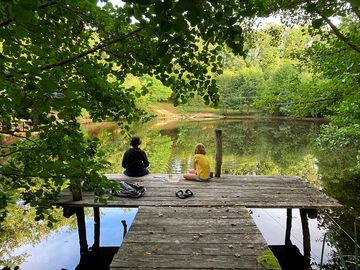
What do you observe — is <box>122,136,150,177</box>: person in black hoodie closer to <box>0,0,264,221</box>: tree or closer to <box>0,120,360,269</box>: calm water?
<box>0,120,360,269</box>: calm water

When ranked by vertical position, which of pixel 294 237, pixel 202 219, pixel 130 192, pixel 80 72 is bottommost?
pixel 294 237

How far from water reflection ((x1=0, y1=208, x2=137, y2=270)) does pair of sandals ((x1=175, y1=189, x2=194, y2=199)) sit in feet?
8.73

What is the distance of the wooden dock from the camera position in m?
4.50

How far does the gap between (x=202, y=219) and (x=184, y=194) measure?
1.41 meters

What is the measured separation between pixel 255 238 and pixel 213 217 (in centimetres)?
117

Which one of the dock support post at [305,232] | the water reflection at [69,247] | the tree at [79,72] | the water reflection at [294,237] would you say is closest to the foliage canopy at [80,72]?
the tree at [79,72]

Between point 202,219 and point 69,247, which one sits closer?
point 202,219

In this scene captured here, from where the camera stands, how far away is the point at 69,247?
8.95 m

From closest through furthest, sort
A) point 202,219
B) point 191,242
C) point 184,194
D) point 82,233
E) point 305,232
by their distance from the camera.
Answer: point 191,242, point 202,219, point 184,194, point 305,232, point 82,233

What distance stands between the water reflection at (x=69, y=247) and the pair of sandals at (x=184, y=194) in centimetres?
266

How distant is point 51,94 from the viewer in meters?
1.63

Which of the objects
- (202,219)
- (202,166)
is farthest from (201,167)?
(202,219)

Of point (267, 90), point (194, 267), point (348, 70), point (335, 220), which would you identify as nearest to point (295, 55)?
point (267, 90)

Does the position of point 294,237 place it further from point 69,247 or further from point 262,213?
point 69,247
